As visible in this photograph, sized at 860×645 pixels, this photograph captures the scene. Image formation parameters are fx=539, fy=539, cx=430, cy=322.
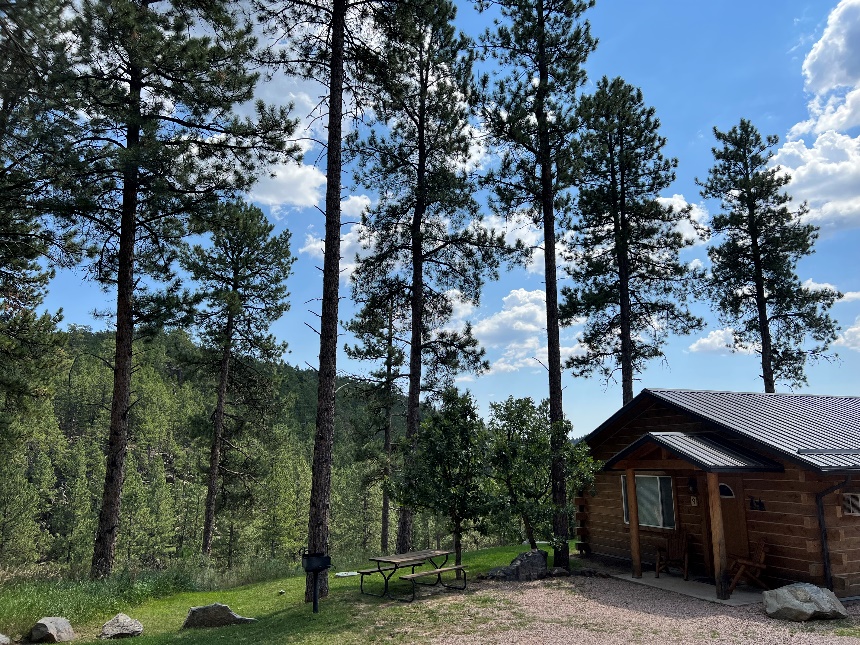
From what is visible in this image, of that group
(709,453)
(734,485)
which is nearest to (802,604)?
(709,453)

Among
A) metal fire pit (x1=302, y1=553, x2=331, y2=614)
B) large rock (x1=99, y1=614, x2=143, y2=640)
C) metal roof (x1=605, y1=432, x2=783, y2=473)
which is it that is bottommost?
large rock (x1=99, y1=614, x2=143, y2=640)

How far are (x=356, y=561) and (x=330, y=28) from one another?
48.5 ft

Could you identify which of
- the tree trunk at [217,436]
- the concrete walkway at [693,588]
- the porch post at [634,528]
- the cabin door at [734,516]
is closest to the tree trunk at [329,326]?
the porch post at [634,528]

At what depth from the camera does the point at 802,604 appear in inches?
332

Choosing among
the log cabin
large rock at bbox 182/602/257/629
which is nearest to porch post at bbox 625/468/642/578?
the log cabin

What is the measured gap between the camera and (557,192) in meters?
14.7

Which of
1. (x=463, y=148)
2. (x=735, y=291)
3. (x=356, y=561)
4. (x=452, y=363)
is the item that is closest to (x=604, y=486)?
(x=452, y=363)

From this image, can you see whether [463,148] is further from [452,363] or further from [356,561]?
[356,561]

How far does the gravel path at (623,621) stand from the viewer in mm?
7465

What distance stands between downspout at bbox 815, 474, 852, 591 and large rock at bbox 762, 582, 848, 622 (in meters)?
1.22

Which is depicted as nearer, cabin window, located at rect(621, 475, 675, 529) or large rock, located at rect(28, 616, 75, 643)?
large rock, located at rect(28, 616, 75, 643)

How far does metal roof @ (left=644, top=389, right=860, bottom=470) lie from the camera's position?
9766 mm

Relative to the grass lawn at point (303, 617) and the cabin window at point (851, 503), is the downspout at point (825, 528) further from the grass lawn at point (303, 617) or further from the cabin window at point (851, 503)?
the grass lawn at point (303, 617)

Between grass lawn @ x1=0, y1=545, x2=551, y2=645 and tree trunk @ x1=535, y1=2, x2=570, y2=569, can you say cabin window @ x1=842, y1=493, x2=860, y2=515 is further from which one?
grass lawn @ x1=0, y1=545, x2=551, y2=645
